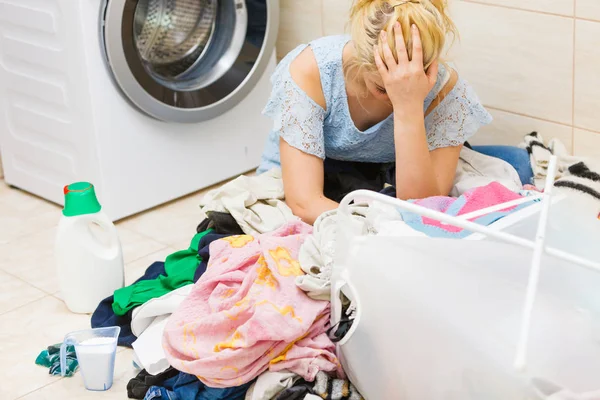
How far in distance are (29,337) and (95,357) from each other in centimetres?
32

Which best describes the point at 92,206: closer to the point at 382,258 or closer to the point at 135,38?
the point at 135,38

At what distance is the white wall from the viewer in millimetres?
2043

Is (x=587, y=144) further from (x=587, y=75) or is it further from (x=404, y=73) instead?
(x=404, y=73)

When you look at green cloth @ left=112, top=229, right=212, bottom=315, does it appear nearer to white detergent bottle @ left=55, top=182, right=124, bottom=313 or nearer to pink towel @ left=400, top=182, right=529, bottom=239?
white detergent bottle @ left=55, top=182, right=124, bottom=313

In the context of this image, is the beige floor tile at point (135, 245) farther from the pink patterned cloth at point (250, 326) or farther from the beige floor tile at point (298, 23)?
the beige floor tile at point (298, 23)

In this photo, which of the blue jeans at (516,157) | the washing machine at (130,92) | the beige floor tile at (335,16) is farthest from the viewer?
the beige floor tile at (335,16)

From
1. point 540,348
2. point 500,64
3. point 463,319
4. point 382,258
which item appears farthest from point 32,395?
point 500,64

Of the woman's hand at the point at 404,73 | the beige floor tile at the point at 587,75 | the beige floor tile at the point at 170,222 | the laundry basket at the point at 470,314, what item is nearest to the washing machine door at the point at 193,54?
the beige floor tile at the point at 170,222

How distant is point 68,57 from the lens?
7.37 ft

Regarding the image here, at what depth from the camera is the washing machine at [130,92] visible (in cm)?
223

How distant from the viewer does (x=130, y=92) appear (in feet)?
7.40

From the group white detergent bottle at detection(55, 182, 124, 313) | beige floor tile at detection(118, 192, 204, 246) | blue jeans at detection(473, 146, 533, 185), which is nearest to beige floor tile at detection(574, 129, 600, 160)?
blue jeans at detection(473, 146, 533, 185)

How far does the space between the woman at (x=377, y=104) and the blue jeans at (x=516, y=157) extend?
18 cm

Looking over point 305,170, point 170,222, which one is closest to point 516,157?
point 305,170
